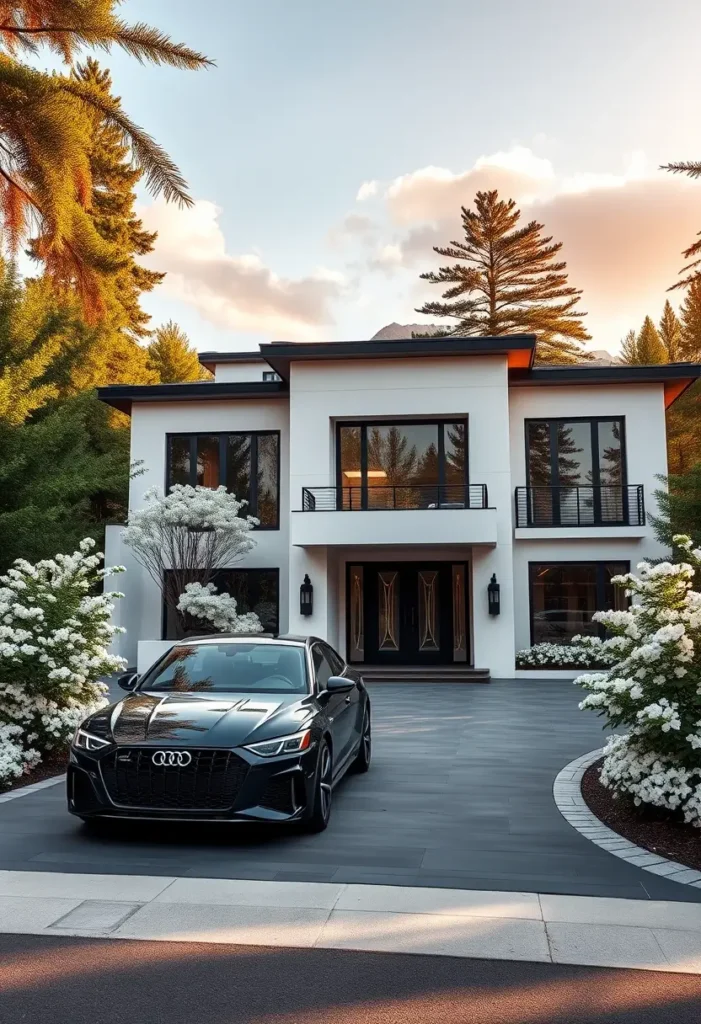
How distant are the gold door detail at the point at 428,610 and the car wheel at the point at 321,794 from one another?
46.7 feet

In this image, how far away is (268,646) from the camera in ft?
25.7

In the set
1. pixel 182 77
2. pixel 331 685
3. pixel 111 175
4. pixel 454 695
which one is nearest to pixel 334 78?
pixel 182 77

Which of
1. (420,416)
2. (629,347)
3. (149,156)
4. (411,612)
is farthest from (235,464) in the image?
(629,347)

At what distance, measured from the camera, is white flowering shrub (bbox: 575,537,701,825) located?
630cm

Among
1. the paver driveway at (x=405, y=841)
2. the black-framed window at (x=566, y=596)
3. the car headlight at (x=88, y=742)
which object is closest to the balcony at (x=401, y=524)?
the black-framed window at (x=566, y=596)

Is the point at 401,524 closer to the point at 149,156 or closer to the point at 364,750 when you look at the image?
the point at 149,156

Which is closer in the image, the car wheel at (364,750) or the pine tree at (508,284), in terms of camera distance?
the car wheel at (364,750)

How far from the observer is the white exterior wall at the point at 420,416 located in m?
19.1

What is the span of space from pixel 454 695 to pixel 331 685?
948cm

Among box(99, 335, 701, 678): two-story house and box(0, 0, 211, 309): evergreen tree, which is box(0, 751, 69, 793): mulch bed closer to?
box(0, 0, 211, 309): evergreen tree

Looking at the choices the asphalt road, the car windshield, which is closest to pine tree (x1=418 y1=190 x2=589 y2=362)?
the car windshield

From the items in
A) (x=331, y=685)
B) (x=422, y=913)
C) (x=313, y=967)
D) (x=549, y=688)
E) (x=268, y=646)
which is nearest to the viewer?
(x=313, y=967)

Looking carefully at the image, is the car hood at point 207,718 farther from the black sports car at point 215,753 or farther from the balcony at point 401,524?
the balcony at point 401,524

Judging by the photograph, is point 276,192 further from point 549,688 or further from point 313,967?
point 313,967
